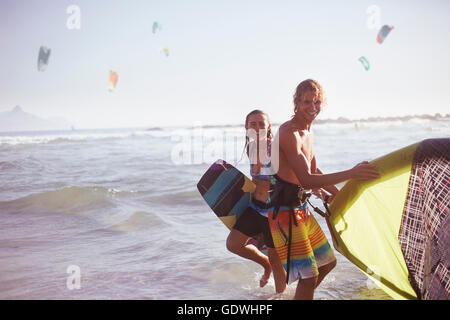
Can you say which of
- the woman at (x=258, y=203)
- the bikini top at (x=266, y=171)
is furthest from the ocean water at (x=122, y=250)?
the bikini top at (x=266, y=171)

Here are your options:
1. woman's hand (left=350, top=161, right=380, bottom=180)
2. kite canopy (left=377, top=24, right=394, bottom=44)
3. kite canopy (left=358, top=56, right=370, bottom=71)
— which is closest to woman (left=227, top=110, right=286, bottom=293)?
woman's hand (left=350, top=161, right=380, bottom=180)

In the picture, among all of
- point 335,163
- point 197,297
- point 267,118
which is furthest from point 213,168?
point 335,163

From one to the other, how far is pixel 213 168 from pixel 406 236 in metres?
1.84

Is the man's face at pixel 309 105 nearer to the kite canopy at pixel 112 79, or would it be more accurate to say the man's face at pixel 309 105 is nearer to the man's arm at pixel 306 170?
the man's arm at pixel 306 170

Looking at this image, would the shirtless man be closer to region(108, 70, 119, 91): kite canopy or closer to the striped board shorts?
the striped board shorts

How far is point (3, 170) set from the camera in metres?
11.8

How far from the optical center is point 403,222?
2.86 meters

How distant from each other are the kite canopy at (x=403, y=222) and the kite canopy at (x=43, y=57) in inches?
735

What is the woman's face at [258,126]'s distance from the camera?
11.0 ft

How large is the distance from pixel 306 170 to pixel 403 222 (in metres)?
0.85

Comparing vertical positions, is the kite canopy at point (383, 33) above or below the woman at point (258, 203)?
above

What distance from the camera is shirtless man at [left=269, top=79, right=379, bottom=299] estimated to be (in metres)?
2.79

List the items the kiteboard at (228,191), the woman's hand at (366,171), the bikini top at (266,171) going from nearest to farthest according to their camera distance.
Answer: the woman's hand at (366,171), the bikini top at (266,171), the kiteboard at (228,191)

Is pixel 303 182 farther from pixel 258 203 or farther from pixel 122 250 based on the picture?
pixel 122 250
